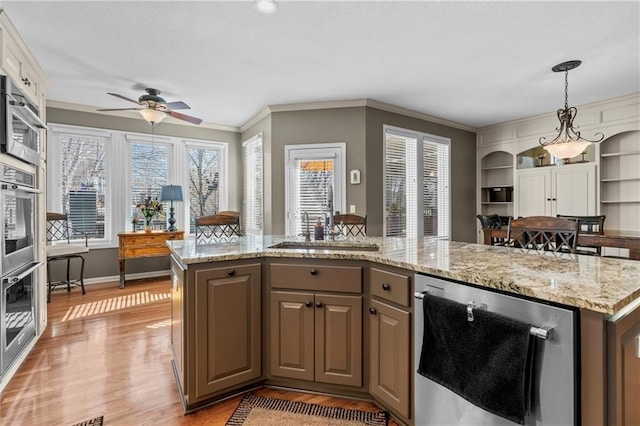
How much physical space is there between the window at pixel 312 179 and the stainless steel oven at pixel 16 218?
292 cm

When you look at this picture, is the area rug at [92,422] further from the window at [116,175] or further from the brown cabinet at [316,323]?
the window at [116,175]

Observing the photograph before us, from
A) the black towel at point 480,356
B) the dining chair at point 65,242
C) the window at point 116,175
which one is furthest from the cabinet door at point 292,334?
the window at point 116,175

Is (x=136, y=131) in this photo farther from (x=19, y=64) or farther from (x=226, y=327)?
(x=226, y=327)

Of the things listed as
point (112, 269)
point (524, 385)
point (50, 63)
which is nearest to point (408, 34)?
point (524, 385)

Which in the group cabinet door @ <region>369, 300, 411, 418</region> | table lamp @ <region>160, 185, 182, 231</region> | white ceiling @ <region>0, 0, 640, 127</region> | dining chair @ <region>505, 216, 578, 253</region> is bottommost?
cabinet door @ <region>369, 300, 411, 418</region>

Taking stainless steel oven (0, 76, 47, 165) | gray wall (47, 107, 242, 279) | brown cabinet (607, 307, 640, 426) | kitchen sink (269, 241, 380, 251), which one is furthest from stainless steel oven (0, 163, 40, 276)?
brown cabinet (607, 307, 640, 426)

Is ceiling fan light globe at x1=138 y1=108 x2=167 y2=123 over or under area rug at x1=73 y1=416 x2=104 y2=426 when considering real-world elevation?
over

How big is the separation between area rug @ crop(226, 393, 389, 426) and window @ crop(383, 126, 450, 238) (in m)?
3.24

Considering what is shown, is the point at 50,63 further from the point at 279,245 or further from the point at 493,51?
the point at 493,51

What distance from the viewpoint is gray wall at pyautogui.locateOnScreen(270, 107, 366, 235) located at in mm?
4648

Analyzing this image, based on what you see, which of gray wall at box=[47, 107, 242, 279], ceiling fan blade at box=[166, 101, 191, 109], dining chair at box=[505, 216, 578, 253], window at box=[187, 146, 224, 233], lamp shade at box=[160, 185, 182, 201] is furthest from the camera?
Answer: window at box=[187, 146, 224, 233]

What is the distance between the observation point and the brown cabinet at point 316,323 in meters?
1.97

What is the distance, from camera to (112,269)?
522cm

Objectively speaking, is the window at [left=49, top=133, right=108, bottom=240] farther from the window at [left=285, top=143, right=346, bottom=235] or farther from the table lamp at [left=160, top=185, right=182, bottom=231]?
the window at [left=285, top=143, right=346, bottom=235]
